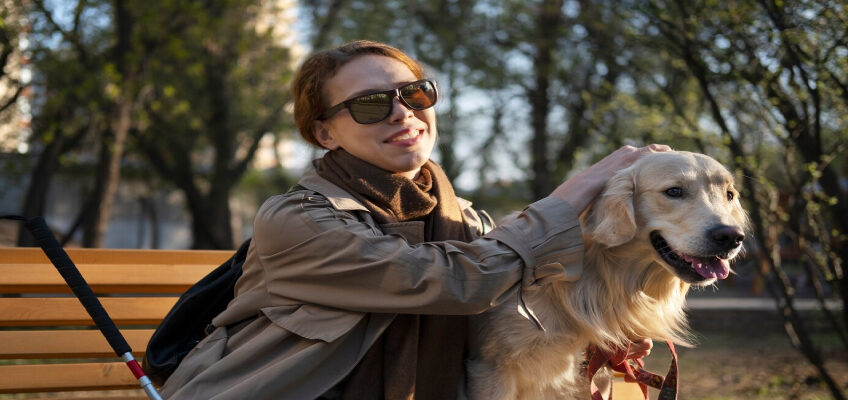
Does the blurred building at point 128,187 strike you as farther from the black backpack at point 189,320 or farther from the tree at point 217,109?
the black backpack at point 189,320

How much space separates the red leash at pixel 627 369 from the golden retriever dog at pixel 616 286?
0.04 m

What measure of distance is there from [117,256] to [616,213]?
220cm

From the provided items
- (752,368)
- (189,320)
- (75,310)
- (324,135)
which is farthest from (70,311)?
(752,368)

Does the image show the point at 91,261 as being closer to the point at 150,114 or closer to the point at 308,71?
the point at 308,71

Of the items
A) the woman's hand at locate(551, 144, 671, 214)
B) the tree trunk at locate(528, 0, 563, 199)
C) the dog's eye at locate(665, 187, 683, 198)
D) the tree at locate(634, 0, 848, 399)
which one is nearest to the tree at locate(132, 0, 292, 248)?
the tree trunk at locate(528, 0, 563, 199)

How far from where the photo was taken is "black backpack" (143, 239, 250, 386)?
2.89 metres

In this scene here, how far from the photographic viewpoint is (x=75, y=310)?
3420mm

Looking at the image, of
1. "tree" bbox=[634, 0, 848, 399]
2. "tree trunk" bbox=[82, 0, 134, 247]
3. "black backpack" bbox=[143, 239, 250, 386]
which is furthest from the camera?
"tree trunk" bbox=[82, 0, 134, 247]

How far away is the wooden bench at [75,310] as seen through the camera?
3318mm

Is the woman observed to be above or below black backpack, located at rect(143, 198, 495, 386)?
above

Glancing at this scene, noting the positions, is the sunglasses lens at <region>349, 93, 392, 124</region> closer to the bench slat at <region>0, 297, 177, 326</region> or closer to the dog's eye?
the dog's eye

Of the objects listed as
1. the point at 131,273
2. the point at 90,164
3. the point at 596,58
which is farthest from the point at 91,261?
the point at 90,164

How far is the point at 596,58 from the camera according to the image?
11.4 m

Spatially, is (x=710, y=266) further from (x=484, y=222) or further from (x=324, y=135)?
(x=324, y=135)
